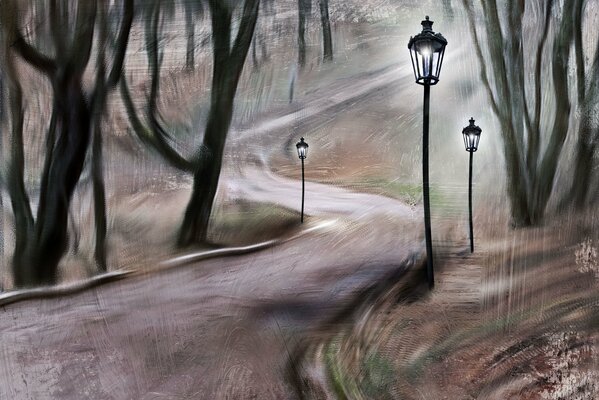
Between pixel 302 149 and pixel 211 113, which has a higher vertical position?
pixel 211 113

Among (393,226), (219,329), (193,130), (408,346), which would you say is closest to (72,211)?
(193,130)

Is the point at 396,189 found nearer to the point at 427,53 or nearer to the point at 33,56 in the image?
the point at 427,53

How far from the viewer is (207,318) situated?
4.20ft

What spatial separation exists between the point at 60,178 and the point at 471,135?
1231 mm

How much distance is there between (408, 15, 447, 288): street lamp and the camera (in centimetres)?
123

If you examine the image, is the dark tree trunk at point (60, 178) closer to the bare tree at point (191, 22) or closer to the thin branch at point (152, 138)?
the thin branch at point (152, 138)

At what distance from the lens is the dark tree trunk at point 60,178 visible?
128 centimetres

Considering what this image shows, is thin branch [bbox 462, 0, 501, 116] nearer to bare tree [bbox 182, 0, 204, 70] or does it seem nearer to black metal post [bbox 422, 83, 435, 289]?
black metal post [bbox 422, 83, 435, 289]

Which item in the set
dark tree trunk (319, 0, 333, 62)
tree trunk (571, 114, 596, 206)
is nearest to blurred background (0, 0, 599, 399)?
dark tree trunk (319, 0, 333, 62)

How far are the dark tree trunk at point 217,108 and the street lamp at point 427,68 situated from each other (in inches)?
19.4

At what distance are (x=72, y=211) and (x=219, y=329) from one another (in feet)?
1.83

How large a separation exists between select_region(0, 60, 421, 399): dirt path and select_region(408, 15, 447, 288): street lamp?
0.10 meters

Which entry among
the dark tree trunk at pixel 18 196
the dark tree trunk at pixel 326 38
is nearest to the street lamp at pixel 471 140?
the dark tree trunk at pixel 326 38

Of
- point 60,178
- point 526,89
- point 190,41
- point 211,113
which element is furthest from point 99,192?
point 526,89
